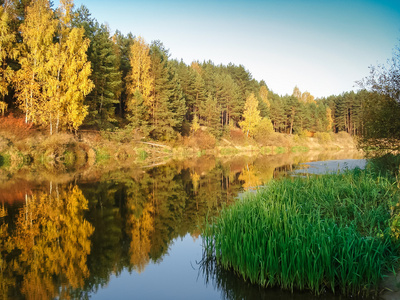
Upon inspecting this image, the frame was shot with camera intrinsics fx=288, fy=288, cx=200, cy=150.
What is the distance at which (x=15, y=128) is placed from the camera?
85.3 ft

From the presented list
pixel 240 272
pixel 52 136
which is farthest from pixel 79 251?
pixel 52 136

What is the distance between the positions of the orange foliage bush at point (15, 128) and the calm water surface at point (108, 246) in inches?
507

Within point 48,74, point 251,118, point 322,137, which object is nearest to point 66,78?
point 48,74

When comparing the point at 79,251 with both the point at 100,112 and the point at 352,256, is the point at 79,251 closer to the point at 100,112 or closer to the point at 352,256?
the point at 352,256

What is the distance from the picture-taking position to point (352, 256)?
484cm

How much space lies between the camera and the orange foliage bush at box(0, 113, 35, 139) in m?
25.4

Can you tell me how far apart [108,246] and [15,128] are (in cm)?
2377

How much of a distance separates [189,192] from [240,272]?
9.62 m

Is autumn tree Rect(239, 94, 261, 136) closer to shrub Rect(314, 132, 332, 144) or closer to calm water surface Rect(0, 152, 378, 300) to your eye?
shrub Rect(314, 132, 332, 144)

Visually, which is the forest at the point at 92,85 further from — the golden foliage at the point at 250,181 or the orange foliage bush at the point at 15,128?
the golden foliage at the point at 250,181

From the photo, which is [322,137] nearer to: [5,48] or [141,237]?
[5,48]

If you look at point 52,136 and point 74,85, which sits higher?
point 74,85

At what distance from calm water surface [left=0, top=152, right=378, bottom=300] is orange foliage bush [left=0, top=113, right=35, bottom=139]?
12.9 metres

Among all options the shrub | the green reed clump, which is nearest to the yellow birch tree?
the green reed clump
